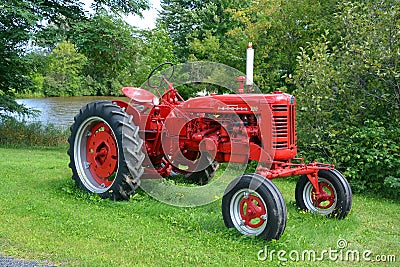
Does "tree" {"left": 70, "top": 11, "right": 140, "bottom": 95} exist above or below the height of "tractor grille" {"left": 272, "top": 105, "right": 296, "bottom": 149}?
above

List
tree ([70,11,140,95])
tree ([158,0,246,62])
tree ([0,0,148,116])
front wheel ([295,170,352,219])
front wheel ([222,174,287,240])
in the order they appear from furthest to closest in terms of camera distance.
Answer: tree ([158,0,246,62])
tree ([70,11,140,95])
tree ([0,0,148,116])
front wheel ([295,170,352,219])
front wheel ([222,174,287,240])

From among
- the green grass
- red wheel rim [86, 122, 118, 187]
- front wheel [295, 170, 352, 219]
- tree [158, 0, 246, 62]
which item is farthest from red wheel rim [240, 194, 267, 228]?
tree [158, 0, 246, 62]

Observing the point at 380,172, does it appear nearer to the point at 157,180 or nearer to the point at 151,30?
the point at 157,180

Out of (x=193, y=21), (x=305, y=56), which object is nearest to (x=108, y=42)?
(x=305, y=56)

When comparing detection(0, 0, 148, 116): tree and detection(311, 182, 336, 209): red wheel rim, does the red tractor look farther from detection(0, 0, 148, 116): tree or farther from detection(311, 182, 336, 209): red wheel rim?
detection(0, 0, 148, 116): tree

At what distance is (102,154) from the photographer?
20.1ft

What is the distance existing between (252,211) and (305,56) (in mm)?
4401

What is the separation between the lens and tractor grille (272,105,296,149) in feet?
16.5

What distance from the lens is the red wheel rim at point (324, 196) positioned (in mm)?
5379

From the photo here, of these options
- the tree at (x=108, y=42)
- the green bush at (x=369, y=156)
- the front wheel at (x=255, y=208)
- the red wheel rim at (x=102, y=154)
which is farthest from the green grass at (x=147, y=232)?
the tree at (x=108, y=42)

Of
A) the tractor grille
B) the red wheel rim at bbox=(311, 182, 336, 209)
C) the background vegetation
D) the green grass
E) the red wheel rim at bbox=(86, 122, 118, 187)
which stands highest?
the background vegetation

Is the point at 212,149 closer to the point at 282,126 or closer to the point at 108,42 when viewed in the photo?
the point at 282,126

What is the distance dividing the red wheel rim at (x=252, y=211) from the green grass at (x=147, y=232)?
186 mm

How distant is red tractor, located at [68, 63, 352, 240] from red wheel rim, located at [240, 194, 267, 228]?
1 centimetres
